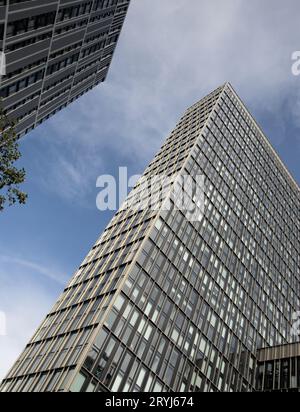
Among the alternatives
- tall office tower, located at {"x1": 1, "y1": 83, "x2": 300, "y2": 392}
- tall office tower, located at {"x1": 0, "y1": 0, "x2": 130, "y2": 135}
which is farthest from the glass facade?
tall office tower, located at {"x1": 0, "y1": 0, "x2": 130, "y2": 135}

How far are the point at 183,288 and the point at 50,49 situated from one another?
1522 inches

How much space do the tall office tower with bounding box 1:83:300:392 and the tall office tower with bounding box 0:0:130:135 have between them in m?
23.6

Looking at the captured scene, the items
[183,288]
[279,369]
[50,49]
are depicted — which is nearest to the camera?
[183,288]

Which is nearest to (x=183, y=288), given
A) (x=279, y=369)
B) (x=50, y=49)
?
(x=279, y=369)

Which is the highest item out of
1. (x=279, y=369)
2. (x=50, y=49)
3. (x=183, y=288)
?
(x=50, y=49)

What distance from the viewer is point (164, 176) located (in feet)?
225

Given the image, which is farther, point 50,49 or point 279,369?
point 279,369

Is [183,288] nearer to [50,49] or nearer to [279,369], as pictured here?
[279,369]

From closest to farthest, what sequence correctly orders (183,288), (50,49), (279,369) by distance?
(183,288) < (50,49) < (279,369)

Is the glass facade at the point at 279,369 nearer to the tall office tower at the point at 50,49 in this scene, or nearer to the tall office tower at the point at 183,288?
the tall office tower at the point at 183,288

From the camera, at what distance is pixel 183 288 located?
5119cm

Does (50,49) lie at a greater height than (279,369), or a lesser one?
greater

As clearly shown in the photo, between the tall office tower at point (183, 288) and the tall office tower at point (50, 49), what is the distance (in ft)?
77.4
